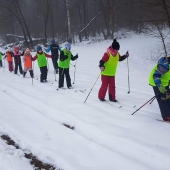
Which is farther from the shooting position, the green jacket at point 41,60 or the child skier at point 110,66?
the green jacket at point 41,60

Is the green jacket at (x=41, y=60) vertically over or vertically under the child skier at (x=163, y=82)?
over

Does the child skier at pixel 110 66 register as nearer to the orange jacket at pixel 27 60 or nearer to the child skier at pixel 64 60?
the child skier at pixel 64 60

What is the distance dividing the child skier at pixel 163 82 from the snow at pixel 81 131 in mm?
386

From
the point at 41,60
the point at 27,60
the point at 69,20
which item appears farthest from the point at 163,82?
the point at 69,20

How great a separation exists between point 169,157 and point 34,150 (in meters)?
2.46

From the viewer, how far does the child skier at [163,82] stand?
209 inches

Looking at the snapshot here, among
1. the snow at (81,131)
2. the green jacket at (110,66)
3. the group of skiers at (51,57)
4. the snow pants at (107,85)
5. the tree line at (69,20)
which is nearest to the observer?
the snow at (81,131)

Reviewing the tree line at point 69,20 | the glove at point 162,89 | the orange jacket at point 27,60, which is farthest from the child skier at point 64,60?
the tree line at point 69,20

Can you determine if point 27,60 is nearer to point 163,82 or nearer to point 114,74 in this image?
point 114,74

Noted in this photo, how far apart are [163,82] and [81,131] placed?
2469 mm

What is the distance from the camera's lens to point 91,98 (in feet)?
25.3

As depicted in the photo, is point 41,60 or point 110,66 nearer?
point 110,66

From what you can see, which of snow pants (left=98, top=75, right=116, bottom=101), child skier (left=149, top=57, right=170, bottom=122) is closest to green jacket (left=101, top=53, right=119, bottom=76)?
snow pants (left=98, top=75, right=116, bottom=101)

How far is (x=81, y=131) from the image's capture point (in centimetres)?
496
